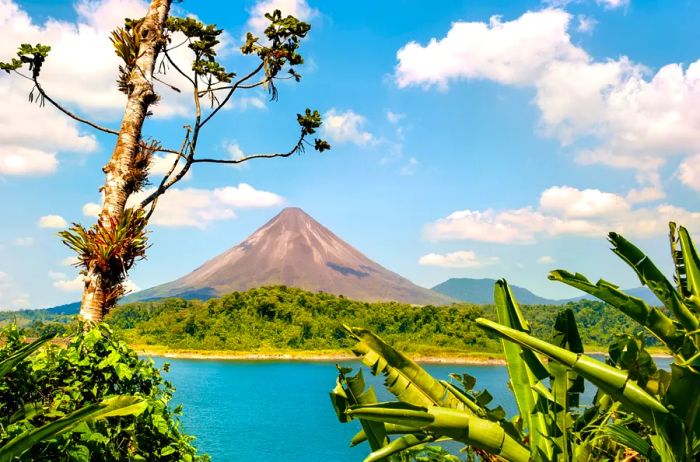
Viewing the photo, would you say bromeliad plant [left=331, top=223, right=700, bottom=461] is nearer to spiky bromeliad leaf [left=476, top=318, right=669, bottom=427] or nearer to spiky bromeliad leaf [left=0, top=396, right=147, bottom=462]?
spiky bromeliad leaf [left=476, top=318, right=669, bottom=427]

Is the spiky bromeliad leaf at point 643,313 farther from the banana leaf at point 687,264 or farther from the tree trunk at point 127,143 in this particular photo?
the tree trunk at point 127,143

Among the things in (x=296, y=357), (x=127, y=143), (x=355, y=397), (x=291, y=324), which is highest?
(x=127, y=143)

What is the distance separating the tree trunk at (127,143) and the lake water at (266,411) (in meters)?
17.6

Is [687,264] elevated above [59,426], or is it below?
above

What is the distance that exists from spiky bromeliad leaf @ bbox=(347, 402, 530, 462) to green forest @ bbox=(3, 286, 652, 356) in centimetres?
5887

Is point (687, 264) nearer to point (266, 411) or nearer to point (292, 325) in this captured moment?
point (266, 411)

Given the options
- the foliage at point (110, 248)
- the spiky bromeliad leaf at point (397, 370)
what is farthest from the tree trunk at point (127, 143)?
the spiky bromeliad leaf at point (397, 370)

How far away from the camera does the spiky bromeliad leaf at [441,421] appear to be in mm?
1249

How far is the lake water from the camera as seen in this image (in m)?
22.8

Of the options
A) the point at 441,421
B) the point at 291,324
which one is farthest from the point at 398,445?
the point at 291,324

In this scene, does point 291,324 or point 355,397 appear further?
point 291,324

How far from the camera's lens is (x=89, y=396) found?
9.87ft

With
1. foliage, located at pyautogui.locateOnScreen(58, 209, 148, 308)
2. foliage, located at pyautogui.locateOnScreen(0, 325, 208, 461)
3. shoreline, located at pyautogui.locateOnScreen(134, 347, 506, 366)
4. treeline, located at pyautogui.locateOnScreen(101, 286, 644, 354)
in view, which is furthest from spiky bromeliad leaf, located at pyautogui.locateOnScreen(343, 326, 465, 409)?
treeline, located at pyautogui.locateOnScreen(101, 286, 644, 354)

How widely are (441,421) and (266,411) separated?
32478 millimetres
